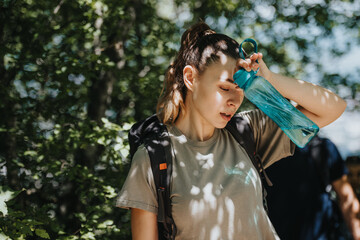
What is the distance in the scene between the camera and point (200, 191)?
1698 mm

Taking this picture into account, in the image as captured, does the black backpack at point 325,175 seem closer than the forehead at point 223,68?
No

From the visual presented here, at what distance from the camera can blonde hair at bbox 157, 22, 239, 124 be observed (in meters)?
1.91

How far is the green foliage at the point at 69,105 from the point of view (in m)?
3.13

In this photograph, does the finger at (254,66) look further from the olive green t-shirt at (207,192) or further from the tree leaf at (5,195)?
the tree leaf at (5,195)

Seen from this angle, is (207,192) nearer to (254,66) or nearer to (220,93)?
(220,93)

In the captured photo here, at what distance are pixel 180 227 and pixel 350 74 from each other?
4.49 meters

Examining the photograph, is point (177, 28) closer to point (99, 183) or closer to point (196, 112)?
point (99, 183)

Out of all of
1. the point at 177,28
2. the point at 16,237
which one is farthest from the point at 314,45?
the point at 16,237

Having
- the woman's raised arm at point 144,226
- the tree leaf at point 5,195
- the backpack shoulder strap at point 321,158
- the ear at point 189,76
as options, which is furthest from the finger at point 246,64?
the backpack shoulder strap at point 321,158

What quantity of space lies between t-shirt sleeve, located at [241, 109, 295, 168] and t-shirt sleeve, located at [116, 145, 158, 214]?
687mm

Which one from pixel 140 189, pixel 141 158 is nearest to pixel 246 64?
pixel 141 158

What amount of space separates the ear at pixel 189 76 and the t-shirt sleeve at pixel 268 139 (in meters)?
0.38

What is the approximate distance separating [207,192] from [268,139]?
0.55m

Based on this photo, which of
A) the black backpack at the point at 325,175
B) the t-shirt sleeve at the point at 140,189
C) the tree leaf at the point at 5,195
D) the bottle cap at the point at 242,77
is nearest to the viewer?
the t-shirt sleeve at the point at 140,189
